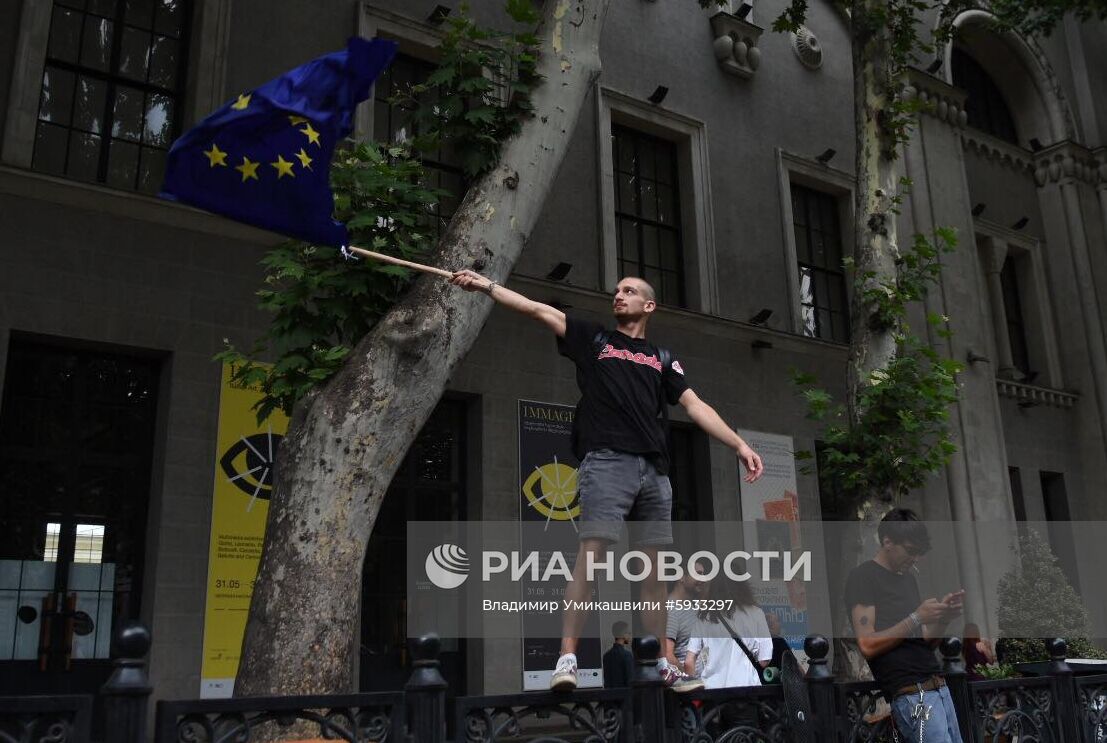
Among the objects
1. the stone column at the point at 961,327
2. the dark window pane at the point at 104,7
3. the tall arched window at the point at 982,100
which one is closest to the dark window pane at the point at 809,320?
the stone column at the point at 961,327

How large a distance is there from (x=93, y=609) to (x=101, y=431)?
1956mm

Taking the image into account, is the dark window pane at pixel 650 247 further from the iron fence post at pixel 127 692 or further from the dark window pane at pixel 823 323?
the iron fence post at pixel 127 692

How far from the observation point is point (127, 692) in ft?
11.8

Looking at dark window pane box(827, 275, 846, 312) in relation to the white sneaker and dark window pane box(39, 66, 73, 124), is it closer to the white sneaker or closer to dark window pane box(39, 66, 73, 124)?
dark window pane box(39, 66, 73, 124)

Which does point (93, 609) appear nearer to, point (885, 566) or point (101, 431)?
point (101, 431)

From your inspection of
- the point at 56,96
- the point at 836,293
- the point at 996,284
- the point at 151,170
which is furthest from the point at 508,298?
the point at 996,284

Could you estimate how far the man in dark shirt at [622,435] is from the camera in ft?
17.6

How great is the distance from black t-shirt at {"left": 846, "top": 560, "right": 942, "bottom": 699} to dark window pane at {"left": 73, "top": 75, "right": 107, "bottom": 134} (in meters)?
10.4

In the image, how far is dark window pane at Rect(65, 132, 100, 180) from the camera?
11914 millimetres

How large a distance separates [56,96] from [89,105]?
0.36 m

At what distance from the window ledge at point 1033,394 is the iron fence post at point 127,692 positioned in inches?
792

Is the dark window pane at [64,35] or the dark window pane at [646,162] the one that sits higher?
the dark window pane at [646,162]

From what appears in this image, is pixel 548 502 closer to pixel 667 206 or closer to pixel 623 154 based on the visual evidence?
pixel 667 206

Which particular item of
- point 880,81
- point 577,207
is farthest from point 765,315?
point 880,81
